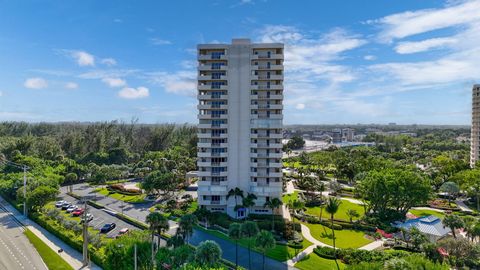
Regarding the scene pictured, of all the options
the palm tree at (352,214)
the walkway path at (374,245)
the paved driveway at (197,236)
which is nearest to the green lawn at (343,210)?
the palm tree at (352,214)

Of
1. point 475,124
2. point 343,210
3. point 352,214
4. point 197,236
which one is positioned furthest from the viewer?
point 475,124

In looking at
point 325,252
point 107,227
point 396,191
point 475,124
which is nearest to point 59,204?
point 107,227

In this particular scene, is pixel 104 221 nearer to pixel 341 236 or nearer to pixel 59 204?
pixel 59 204

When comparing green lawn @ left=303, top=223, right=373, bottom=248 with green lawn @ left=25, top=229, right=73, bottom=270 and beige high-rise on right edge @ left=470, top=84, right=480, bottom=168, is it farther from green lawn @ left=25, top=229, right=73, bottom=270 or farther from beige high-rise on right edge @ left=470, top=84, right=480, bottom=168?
beige high-rise on right edge @ left=470, top=84, right=480, bottom=168

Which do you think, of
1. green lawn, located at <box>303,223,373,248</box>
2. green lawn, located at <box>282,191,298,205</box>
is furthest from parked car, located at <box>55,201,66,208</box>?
green lawn, located at <box>303,223,373,248</box>

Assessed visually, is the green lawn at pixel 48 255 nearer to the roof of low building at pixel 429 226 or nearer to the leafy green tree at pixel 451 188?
the roof of low building at pixel 429 226

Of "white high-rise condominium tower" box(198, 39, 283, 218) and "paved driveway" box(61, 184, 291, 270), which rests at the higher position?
"white high-rise condominium tower" box(198, 39, 283, 218)
